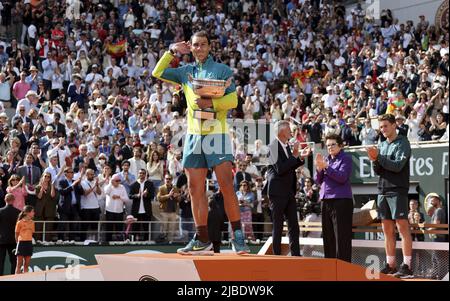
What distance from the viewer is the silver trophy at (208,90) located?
7422mm

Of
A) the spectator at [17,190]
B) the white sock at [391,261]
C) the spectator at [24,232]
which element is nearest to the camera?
the white sock at [391,261]

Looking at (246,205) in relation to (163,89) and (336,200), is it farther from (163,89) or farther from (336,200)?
(336,200)

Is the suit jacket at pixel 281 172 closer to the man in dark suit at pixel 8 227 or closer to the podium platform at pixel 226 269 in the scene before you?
the podium platform at pixel 226 269

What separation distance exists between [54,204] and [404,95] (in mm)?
10005

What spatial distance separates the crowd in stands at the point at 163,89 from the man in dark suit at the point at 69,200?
0.8 inches

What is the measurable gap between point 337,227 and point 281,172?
1043mm

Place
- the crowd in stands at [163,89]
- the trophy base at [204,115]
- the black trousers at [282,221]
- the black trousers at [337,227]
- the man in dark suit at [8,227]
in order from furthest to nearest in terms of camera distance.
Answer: the crowd in stands at [163,89], the man in dark suit at [8,227], the black trousers at [282,221], the black trousers at [337,227], the trophy base at [204,115]

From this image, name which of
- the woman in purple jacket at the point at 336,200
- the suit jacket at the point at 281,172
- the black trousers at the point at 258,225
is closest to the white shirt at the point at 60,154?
the black trousers at the point at 258,225

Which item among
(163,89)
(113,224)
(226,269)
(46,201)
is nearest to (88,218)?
(113,224)

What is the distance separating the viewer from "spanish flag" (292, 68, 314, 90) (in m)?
23.7

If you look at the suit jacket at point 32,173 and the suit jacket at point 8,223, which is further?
the suit jacket at point 32,173
